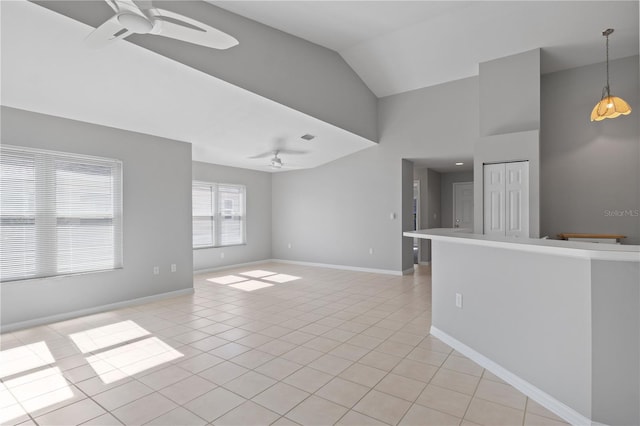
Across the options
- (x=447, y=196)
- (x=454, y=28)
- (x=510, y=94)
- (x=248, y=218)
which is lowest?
(x=248, y=218)

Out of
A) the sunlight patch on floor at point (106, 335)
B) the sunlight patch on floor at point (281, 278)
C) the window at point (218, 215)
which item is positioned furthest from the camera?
the window at point (218, 215)

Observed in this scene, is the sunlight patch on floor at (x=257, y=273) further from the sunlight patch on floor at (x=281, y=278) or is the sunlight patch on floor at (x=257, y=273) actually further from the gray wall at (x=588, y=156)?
the gray wall at (x=588, y=156)

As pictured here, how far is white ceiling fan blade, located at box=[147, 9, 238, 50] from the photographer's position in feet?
6.89

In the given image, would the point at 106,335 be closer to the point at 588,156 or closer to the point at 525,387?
the point at 525,387

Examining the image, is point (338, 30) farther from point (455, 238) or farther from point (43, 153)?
point (43, 153)

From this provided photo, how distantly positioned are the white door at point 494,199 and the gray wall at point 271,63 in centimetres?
258

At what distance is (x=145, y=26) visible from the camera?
208cm

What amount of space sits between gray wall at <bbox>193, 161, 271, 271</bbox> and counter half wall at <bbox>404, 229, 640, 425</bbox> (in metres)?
5.95

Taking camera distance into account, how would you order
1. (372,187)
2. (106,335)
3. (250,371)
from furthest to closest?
(372,187), (106,335), (250,371)

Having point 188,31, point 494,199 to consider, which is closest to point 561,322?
point 188,31

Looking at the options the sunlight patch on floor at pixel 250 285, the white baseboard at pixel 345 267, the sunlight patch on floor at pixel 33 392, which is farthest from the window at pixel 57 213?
the white baseboard at pixel 345 267

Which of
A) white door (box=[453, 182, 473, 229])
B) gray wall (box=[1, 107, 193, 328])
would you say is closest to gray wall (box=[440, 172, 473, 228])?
white door (box=[453, 182, 473, 229])

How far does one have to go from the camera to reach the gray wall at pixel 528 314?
6.72 feet

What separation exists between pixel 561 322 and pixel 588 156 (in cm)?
481
